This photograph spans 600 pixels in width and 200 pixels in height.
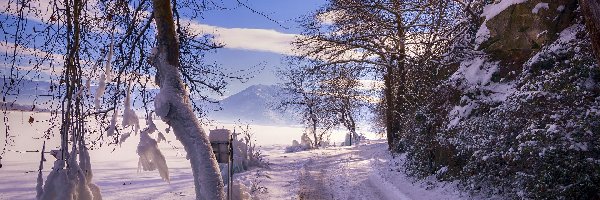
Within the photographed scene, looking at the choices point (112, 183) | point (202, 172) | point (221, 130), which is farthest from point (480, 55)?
point (112, 183)

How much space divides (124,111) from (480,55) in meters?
8.41

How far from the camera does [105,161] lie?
22.6 meters

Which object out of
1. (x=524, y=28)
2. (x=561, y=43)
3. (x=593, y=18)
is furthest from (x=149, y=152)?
(x=524, y=28)

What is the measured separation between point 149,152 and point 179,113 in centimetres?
60

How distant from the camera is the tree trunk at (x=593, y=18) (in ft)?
14.2

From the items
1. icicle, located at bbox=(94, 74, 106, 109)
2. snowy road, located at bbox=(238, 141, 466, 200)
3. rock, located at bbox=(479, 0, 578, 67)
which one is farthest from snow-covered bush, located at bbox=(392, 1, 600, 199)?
icicle, located at bbox=(94, 74, 106, 109)

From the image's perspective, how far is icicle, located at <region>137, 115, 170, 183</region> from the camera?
504 centimetres

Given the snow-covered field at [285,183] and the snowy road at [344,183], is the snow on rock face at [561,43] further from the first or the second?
the snow-covered field at [285,183]

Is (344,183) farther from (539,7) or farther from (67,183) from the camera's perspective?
(67,183)

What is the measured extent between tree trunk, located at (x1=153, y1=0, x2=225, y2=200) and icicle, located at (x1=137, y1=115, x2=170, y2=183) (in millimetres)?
270

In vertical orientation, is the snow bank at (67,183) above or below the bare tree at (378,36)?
below

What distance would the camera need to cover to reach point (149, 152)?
5.09 metres

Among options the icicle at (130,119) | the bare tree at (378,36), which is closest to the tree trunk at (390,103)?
the bare tree at (378,36)

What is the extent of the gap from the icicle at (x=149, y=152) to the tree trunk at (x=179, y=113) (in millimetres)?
270
